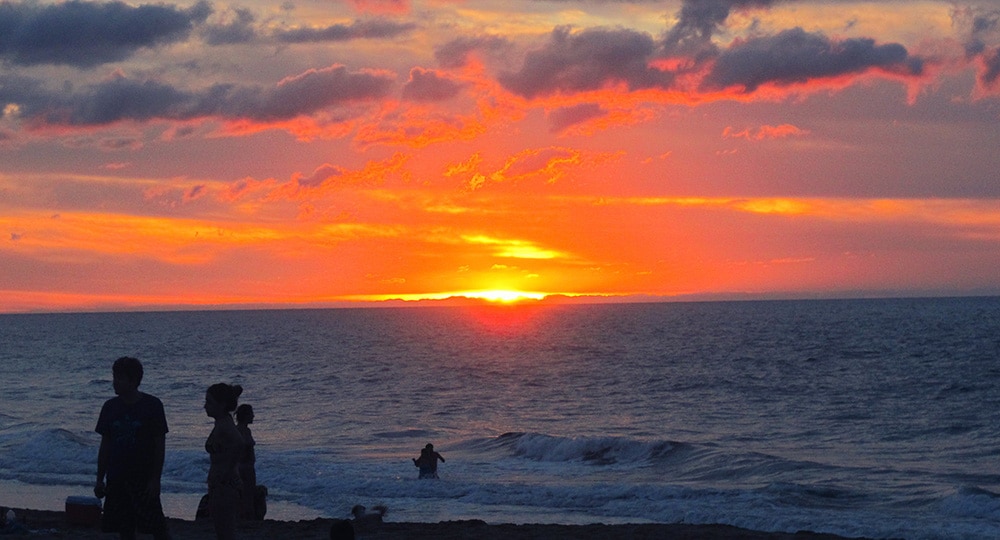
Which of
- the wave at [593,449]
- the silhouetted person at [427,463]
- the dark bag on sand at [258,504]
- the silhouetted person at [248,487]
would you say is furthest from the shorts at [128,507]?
the wave at [593,449]

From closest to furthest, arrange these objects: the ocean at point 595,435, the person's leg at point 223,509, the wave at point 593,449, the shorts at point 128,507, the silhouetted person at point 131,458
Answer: the silhouetted person at point 131,458 → the shorts at point 128,507 → the person's leg at point 223,509 → the ocean at point 595,435 → the wave at point 593,449

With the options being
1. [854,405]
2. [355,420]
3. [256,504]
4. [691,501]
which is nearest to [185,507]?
[256,504]

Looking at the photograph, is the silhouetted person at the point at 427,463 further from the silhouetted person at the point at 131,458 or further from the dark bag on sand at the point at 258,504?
the silhouetted person at the point at 131,458

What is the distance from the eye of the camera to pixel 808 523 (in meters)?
17.9

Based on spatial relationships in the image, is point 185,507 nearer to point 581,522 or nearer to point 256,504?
point 256,504

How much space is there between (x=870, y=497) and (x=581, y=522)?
270 inches

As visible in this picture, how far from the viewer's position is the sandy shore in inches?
574

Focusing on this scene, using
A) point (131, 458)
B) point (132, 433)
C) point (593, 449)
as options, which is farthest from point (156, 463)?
point (593, 449)

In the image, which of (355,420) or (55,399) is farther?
(55,399)

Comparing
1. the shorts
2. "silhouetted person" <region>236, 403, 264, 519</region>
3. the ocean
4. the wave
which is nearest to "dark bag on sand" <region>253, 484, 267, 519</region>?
"silhouetted person" <region>236, 403, 264, 519</region>

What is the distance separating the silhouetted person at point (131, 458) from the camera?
893 cm

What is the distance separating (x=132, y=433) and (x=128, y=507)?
69 cm

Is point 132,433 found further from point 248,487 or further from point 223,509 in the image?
point 248,487

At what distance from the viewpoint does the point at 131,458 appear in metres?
8.97
